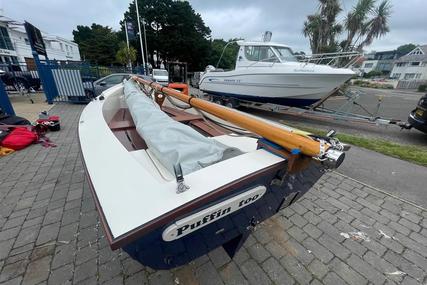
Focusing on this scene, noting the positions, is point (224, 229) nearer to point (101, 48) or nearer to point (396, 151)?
point (396, 151)

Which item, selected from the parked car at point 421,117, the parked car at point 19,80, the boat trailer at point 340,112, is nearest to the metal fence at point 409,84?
the boat trailer at point 340,112

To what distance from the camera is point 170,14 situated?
91.6 feet

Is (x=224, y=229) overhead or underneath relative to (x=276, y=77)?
underneath

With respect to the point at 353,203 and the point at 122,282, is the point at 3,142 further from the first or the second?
the point at 353,203

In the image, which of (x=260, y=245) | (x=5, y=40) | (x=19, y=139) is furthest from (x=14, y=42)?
Answer: (x=260, y=245)

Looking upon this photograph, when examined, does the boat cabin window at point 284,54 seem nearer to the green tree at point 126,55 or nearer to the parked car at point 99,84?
the parked car at point 99,84

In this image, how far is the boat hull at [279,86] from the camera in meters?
5.91

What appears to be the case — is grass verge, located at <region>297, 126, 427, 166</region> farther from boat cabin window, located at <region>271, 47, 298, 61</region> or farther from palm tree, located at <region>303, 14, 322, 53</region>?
palm tree, located at <region>303, 14, 322, 53</region>

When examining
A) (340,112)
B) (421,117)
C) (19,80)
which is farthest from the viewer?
(19,80)

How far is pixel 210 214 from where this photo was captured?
36.9 inches

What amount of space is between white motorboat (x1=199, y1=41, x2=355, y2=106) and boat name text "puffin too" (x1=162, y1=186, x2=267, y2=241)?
599 cm

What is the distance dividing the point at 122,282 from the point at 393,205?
128 inches

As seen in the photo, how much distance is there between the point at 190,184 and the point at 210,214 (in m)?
0.17

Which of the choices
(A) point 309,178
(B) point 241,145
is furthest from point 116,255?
(A) point 309,178
